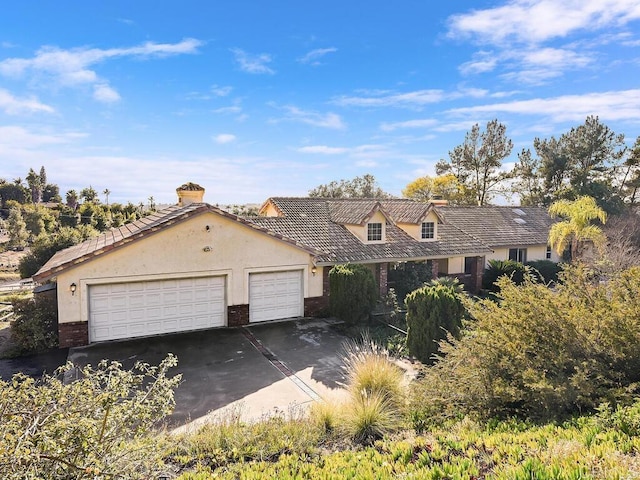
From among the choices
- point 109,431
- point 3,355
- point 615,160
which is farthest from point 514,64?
point 615,160

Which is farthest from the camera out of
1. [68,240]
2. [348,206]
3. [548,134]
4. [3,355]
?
[548,134]

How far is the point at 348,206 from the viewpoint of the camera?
2441 cm

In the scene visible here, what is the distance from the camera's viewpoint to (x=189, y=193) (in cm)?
1998

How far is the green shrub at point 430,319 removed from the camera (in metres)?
13.0

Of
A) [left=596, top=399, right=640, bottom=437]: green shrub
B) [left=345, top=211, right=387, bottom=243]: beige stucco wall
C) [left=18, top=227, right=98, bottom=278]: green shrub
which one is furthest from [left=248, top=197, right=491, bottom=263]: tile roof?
[left=18, top=227, right=98, bottom=278]: green shrub

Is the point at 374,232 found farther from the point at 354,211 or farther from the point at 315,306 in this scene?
the point at 315,306

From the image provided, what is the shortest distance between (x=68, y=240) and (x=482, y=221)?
29556mm

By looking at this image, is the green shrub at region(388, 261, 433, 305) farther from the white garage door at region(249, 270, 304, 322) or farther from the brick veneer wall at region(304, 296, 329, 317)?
the white garage door at region(249, 270, 304, 322)

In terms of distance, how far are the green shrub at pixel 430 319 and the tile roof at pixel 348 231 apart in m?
6.58

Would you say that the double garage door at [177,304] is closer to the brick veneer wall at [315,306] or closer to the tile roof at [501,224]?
the brick veneer wall at [315,306]

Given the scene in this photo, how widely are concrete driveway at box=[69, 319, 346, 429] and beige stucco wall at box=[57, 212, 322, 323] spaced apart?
1.81 m

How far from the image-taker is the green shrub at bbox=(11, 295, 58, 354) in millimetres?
14109

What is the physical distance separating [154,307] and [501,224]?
25.4 meters

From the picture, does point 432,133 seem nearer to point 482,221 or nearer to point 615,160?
point 482,221
